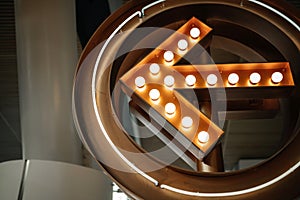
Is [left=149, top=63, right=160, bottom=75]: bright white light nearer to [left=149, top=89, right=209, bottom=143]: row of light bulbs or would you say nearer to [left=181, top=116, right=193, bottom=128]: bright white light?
[left=149, top=89, right=209, bottom=143]: row of light bulbs

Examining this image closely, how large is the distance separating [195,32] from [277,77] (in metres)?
0.36

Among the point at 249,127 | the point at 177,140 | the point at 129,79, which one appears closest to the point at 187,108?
the point at 177,140

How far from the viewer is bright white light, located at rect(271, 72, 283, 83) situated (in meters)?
1.80

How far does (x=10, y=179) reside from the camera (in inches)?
81.1

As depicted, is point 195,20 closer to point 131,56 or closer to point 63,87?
point 131,56

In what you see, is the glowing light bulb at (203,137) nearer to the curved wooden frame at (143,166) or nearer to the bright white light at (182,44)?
the curved wooden frame at (143,166)

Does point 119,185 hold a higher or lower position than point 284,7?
lower

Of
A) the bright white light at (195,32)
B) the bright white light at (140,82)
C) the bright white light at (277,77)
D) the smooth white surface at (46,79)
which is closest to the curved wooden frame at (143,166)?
the bright white light at (140,82)

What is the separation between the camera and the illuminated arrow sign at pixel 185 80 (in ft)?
5.50

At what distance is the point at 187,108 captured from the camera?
172 cm

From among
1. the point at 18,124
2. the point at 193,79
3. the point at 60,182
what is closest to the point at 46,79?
the point at 60,182

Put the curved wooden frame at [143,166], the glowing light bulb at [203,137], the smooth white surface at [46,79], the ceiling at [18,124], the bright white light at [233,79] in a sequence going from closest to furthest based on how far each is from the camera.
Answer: the curved wooden frame at [143,166], the glowing light bulb at [203,137], the bright white light at [233,79], the smooth white surface at [46,79], the ceiling at [18,124]

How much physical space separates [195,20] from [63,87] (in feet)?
3.30

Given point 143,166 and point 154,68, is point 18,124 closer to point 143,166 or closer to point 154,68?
point 154,68
